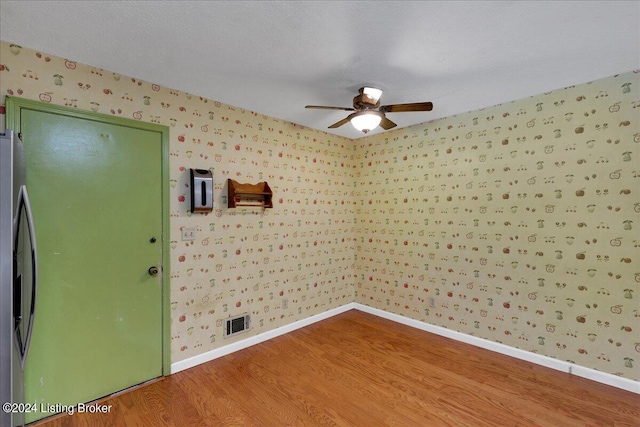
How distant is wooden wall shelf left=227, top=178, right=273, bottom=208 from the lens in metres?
2.89

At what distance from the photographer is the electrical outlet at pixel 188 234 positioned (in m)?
2.63

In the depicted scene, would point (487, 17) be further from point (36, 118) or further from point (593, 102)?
point (36, 118)

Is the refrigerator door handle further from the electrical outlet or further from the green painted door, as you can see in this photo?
the electrical outlet

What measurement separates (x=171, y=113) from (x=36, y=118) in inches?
35.5

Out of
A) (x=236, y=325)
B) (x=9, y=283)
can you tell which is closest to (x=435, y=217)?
(x=236, y=325)

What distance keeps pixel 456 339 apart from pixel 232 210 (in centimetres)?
291

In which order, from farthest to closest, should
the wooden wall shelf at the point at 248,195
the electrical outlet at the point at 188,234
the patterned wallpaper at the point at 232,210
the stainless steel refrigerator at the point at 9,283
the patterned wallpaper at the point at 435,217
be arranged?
the wooden wall shelf at the point at 248,195 → the electrical outlet at the point at 188,234 → the patterned wallpaper at the point at 435,217 → the patterned wallpaper at the point at 232,210 → the stainless steel refrigerator at the point at 9,283

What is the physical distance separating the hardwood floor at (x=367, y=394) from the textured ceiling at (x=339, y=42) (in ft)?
8.50

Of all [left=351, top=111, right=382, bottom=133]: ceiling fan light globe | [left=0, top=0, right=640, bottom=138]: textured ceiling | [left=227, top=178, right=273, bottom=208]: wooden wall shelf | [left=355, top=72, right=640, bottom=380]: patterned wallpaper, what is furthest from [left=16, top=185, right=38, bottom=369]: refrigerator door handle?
[left=355, top=72, right=640, bottom=380]: patterned wallpaper

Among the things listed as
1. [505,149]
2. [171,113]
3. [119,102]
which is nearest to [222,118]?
[171,113]

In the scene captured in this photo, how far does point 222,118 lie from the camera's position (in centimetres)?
Result: 290

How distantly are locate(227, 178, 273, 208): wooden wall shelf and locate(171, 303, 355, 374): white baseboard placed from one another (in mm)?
1462

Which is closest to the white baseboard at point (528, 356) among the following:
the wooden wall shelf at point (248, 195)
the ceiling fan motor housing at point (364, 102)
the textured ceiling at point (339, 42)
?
the wooden wall shelf at point (248, 195)

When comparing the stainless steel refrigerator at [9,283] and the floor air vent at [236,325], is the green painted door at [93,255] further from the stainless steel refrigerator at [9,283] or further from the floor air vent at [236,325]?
the stainless steel refrigerator at [9,283]
